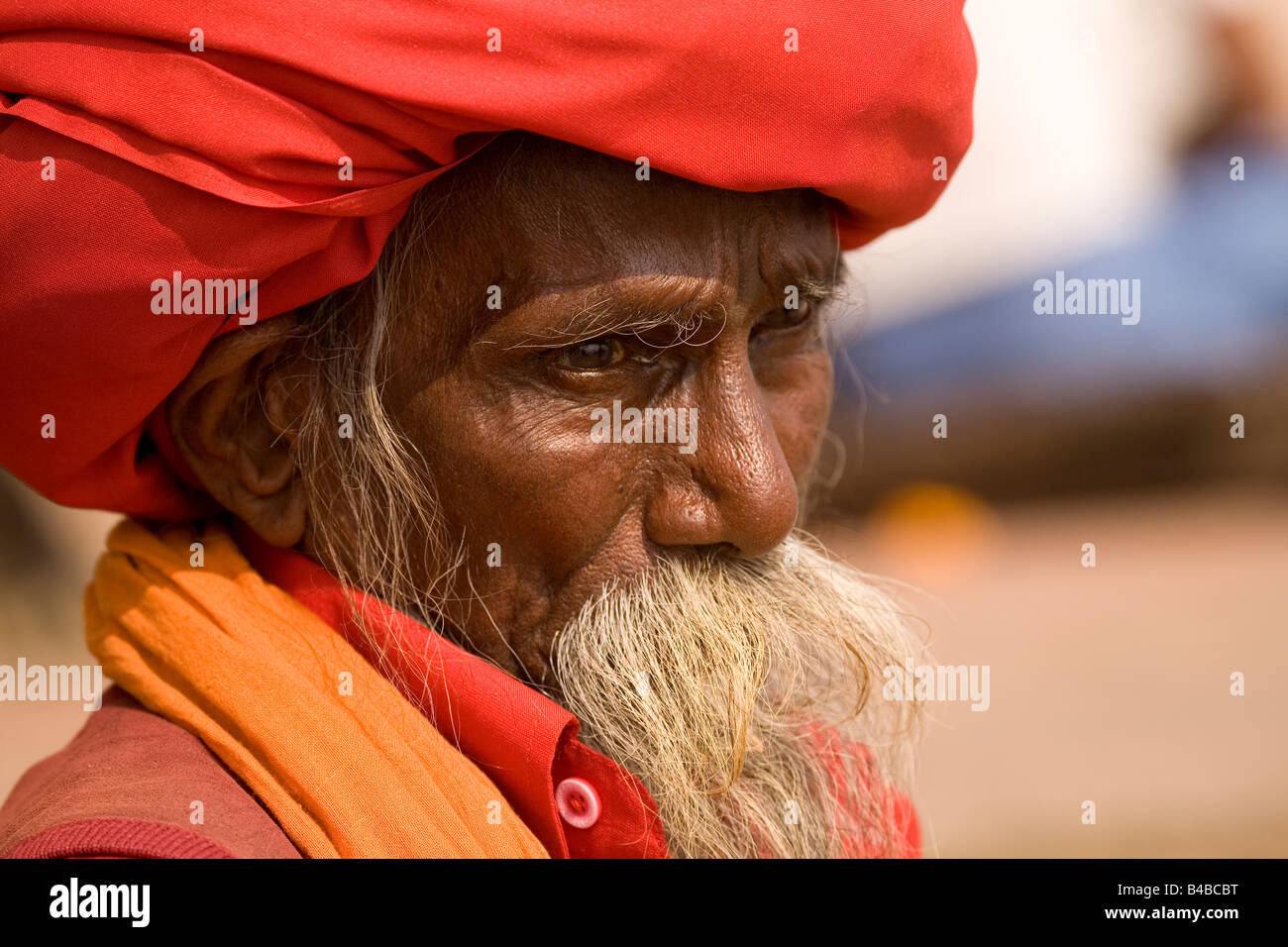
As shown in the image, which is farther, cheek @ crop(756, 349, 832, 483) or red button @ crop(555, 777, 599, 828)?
cheek @ crop(756, 349, 832, 483)

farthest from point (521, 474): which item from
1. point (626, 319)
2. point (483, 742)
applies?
point (483, 742)

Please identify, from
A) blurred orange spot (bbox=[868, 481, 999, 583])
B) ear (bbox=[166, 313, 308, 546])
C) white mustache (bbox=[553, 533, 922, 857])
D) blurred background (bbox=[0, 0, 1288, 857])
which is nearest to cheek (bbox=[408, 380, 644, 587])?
white mustache (bbox=[553, 533, 922, 857])

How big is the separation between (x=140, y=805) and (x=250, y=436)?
54 cm

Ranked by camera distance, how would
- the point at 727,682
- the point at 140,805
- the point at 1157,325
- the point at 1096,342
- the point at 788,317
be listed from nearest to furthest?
Result: 1. the point at 140,805
2. the point at 727,682
3. the point at 788,317
4. the point at 1157,325
5. the point at 1096,342

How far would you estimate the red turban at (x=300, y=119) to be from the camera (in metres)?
1.38

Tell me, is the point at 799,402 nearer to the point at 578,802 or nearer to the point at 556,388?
the point at 556,388

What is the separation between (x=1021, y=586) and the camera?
8625mm

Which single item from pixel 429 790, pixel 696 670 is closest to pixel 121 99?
pixel 429 790

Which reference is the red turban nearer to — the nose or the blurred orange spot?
the nose

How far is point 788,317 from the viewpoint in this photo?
1.81m

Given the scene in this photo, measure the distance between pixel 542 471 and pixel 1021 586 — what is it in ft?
25.2

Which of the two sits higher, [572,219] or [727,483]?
[572,219]

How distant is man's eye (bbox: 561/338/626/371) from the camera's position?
1.60 metres

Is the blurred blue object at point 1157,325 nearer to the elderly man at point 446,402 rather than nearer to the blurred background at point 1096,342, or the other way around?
the blurred background at point 1096,342
